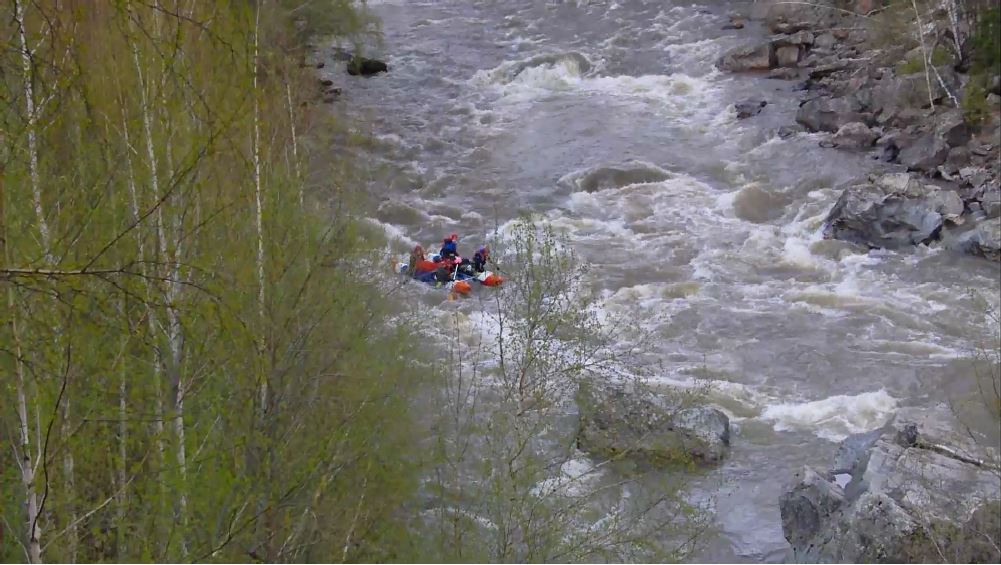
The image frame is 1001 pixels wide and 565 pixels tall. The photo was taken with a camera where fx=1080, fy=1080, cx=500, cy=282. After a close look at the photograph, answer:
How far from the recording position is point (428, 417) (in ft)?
35.4

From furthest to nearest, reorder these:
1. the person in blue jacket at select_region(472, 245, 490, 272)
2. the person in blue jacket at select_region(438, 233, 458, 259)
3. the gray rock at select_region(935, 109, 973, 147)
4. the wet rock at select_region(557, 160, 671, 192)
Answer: the wet rock at select_region(557, 160, 671, 192), the gray rock at select_region(935, 109, 973, 147), the person in blue jacket at select_region(438, 233, 458, 259), the person in blue jacket at select_region(472, 245, 490, 272)

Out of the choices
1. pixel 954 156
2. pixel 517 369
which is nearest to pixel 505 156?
pixel 954 156

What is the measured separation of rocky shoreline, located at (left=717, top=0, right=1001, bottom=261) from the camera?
63.7 ft

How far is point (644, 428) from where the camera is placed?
42.9ft

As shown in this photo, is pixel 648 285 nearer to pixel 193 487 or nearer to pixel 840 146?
pixel 840 146

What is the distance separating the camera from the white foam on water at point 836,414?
47.0ft

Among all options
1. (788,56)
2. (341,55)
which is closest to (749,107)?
(788,56)

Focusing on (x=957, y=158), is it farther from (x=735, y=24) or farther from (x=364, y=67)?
(x=364, y=67)

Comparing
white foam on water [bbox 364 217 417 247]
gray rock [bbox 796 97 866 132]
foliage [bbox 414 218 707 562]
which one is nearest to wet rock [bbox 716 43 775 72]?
gray rock [bbox 796 97 866 132]

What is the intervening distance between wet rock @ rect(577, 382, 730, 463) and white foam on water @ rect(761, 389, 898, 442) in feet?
4.56

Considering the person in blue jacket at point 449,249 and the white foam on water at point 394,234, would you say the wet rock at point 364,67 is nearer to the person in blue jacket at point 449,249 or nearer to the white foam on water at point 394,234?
the white foam on water at point 394,234

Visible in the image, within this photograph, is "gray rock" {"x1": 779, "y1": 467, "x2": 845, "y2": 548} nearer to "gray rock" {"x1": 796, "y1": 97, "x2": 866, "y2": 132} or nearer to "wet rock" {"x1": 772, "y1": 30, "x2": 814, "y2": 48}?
"gray rock" {"x1": 796, "y1": 97, "x2": 866, "y2": 132}

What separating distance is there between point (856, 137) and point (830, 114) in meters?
1.26

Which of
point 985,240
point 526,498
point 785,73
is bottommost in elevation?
point 985,240
